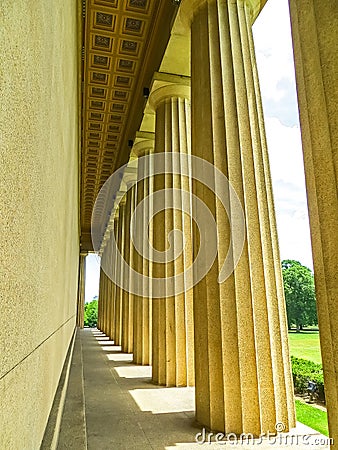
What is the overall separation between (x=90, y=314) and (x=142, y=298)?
82.5m

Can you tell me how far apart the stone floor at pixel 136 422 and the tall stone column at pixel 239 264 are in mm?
539

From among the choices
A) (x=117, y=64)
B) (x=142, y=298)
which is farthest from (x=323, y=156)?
(x=117, y=64)

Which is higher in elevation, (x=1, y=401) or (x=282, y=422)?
(x=1, y=401)

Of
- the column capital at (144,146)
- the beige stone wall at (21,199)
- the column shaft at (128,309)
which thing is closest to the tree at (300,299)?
the beige stone wall at (21,199)

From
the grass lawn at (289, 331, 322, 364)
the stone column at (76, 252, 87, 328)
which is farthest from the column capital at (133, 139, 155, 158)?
the stone column at (76, 252, 87, 328)

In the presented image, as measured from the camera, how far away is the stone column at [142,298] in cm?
1895

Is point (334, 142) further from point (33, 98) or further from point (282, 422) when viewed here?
point (282, 422)

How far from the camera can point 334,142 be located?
5.00 metres

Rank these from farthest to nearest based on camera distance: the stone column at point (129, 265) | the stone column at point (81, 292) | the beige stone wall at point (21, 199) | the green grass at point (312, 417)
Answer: the stone column at point (81, 292), the stone column at point (129, 265), the green grass at point (312, 417), the beige stone wall at point (21, 199)

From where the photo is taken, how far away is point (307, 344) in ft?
41.3

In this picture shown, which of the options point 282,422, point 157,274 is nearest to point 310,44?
point 282,422

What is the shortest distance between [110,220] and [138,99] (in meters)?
18.7

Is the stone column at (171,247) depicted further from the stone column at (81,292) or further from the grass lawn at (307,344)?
the stone column at (81,292)

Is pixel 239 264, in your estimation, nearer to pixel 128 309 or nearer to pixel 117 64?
pixel 117 64
